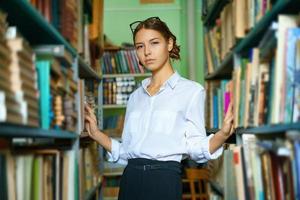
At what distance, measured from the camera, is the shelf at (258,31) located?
3.45 ft

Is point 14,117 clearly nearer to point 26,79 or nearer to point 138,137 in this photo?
point 26,79

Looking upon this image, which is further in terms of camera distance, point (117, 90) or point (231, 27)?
point (117, 90)

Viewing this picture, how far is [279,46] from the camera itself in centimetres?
97

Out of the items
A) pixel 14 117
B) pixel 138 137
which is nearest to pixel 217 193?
pixel 138 137

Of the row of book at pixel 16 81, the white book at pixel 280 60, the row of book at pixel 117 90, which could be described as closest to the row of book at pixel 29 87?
the row of book at pixel 16 81

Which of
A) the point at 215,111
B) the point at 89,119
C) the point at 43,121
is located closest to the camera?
the point at 43,121

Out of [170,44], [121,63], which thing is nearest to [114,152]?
[170,44]

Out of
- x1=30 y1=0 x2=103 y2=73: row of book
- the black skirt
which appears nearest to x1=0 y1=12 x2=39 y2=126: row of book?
x1=30 y1=0 x2=103 y2=73: row of book

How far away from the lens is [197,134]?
5.70 feet

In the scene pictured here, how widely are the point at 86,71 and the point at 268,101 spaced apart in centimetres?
129

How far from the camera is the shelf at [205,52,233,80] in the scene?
1926mm

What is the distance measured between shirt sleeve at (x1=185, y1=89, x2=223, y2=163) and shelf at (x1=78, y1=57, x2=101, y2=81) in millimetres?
572

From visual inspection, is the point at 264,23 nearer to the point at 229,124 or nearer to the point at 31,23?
the point at 229,124

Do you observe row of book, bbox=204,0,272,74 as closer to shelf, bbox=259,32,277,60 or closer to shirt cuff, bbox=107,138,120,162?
shelf, bbox=259,32,277,60
